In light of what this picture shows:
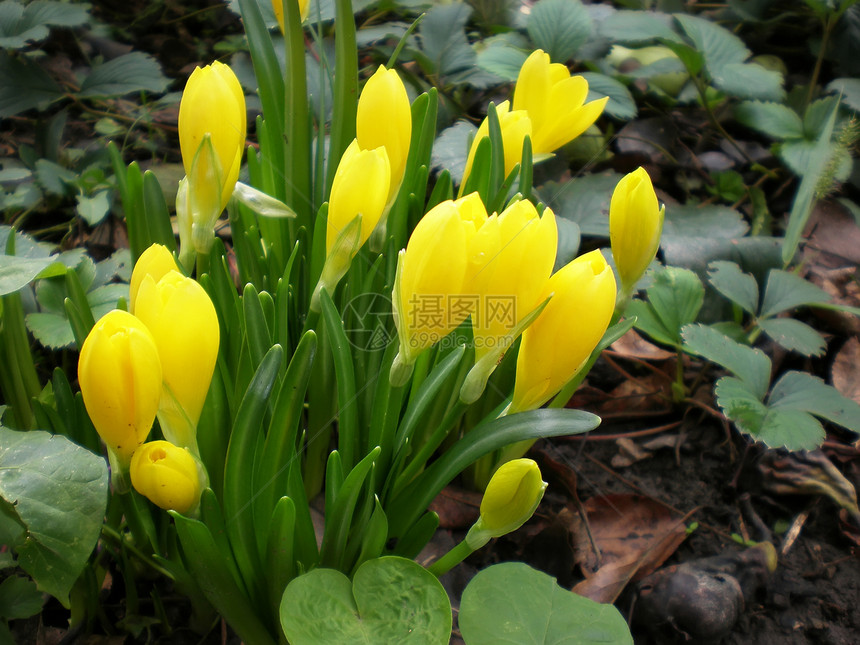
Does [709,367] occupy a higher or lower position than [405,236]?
lower

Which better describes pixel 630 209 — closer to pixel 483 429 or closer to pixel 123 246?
pixel 483 429

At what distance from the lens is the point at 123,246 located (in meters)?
1.55

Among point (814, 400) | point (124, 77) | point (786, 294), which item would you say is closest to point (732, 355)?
point (814, 400)

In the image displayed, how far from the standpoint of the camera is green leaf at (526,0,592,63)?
1.71 metres

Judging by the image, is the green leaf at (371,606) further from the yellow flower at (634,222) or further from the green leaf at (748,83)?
the green leaf at (748,83)

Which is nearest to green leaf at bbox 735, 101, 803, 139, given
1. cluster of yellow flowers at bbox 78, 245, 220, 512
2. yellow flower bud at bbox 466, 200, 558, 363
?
yellow flower bud at bbox 466, 200, 558, 363

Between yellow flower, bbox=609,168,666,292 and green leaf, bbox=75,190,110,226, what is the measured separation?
1070 millimetres

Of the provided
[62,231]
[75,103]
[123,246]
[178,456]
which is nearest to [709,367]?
[178,456]

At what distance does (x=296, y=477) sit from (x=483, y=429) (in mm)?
222

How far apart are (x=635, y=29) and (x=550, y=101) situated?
942 millimetres

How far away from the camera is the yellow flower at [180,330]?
625mm

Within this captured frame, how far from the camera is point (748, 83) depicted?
1718 millimetres

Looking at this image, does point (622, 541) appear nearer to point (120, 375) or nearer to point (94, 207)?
point (120, 375)

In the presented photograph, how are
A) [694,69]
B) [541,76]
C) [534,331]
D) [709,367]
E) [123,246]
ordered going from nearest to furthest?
[534,331]
[541,76]
[709,367]
[123,246]
[694,69]
